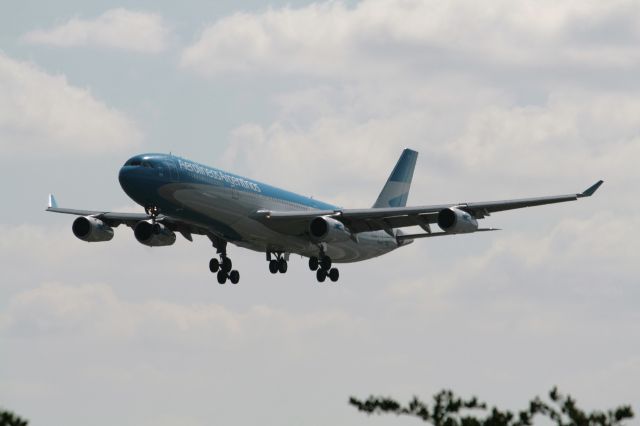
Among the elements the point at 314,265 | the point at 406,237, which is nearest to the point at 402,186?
the point at 406,237

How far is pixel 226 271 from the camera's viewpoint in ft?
255

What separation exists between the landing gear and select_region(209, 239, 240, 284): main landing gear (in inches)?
145

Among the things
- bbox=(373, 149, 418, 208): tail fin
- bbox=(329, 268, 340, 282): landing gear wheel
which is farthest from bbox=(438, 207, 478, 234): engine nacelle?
bbox=(373, 149, 418, 208): tail fin

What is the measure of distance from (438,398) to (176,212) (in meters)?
37.6

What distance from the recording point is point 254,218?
69.2 meters

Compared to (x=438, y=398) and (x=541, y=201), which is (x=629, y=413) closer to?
(x=438, y=398)

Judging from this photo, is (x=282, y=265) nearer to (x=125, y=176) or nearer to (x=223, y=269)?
(x=223, y=269)

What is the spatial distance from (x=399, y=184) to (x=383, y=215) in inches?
726

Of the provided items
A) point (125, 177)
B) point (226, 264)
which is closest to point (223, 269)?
point (226, 264)

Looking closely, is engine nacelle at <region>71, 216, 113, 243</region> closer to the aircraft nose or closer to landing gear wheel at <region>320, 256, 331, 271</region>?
the aircraft nose

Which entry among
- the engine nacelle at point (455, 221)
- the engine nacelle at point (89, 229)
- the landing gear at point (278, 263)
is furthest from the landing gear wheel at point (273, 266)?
the engine nacelle at point (455, 221)

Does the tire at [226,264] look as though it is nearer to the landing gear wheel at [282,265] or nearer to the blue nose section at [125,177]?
the landing gear wheel at [282,265]

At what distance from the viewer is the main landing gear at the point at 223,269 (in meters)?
77.4

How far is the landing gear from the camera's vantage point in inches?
2938
